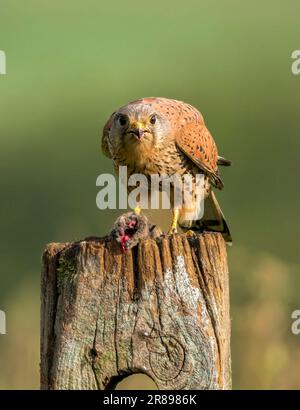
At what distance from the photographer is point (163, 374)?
373 cm

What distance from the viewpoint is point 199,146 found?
634 cm

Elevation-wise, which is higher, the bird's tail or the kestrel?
the kestrel

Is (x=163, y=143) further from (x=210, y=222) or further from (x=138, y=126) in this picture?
(x=210, y=222)

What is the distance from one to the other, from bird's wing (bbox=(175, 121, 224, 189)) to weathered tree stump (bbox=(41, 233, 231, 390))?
2.48 metres

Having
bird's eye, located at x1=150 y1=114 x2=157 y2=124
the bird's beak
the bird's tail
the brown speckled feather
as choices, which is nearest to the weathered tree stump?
the bird's beak

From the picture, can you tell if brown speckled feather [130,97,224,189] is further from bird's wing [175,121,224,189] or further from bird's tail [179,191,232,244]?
bird's tail [179,191,232,244]

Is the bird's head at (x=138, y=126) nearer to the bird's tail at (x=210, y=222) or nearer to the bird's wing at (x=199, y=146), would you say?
the bird's wing at (x=199, y=146)

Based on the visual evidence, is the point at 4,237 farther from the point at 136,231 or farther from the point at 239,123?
the point at 136,231

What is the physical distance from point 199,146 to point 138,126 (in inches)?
21.1

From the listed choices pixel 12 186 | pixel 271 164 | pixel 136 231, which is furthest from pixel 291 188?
pixel 136 231

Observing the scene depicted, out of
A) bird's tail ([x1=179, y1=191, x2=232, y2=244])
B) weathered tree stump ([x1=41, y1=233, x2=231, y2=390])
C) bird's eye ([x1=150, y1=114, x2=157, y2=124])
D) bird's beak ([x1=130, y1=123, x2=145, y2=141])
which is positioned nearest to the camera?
weathered tree stump ([x1=41, y1=233, x2=231, y2=390])

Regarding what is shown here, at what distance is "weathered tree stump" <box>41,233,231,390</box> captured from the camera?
12.3 feet

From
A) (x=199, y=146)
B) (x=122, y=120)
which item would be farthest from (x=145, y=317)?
(x=199, y=146)

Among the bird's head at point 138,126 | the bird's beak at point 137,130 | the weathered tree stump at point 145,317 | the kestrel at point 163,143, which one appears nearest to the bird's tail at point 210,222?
the kestrel at point 163,143
